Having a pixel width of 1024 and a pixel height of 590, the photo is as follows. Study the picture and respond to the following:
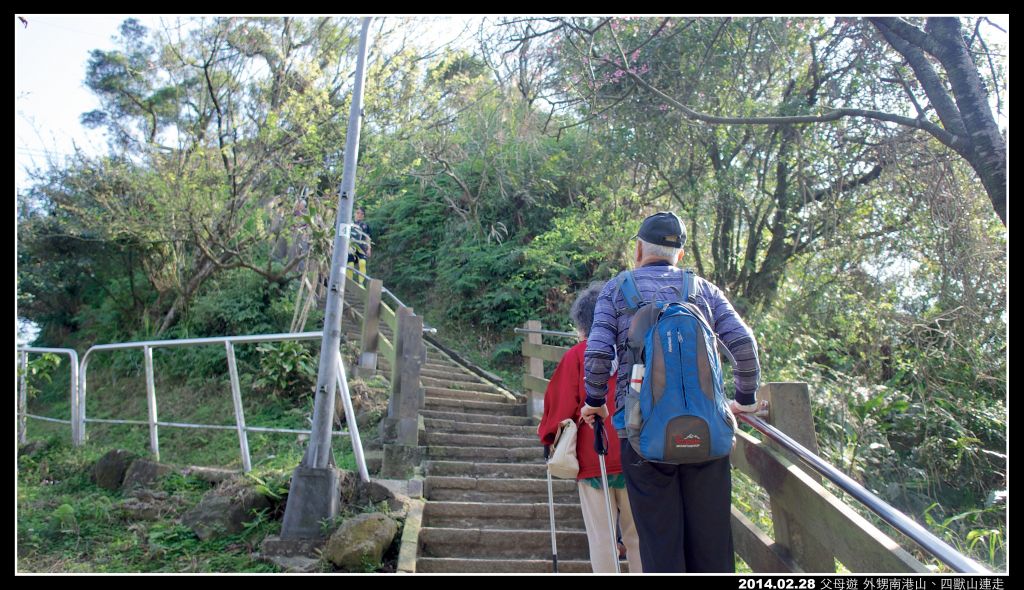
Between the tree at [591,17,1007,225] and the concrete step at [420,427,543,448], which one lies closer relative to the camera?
the tree at [591,17,1007,225]

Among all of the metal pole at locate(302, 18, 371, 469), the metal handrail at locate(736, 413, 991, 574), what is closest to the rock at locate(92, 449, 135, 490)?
the metal pole at locate(302, 18, 371, 469)

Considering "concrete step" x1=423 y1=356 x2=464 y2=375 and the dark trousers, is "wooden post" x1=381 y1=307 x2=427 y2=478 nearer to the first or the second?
"concrete step" x1=423 y1=356 x2=464 y2=375

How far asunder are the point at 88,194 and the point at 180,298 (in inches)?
88.8

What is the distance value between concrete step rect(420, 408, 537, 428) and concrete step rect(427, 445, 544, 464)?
2.61ft

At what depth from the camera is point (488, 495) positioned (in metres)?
6.00

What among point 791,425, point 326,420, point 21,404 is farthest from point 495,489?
point 21,404

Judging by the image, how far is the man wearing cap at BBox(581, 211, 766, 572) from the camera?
116 inches

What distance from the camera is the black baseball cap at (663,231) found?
3283 mm

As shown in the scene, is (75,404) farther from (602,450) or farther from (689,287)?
(689,287)

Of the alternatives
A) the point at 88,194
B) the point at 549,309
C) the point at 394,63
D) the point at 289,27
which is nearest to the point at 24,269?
the point at 88,194

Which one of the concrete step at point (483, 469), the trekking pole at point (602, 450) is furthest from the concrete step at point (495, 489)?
the trekking pole at point (602, 450)

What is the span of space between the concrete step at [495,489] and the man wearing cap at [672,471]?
9.83 feet

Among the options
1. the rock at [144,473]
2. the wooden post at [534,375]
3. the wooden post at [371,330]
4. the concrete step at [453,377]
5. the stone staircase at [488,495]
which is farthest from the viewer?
the concrete step at [453,377]

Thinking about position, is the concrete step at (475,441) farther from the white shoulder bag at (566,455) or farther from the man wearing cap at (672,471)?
the man wearing cap at (672,471)
